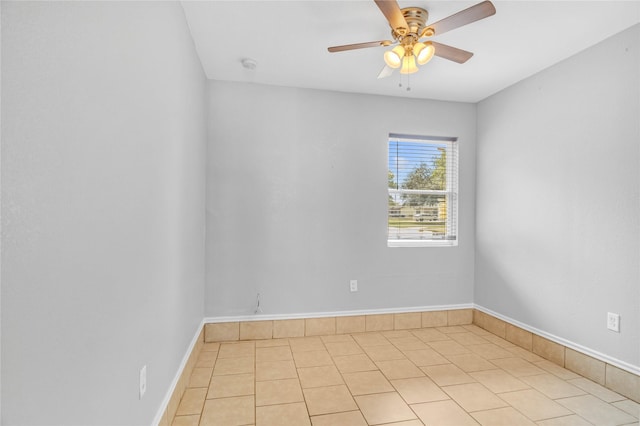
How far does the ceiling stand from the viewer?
2.02 meters

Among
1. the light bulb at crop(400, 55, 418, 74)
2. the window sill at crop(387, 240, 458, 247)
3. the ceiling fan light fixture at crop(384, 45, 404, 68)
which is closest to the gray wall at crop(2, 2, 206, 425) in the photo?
the ceiling fan light fixture at crop(384, 45, 404, 68)

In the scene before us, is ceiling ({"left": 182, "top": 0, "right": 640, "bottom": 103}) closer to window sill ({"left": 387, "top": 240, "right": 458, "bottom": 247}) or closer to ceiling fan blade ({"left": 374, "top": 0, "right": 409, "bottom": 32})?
ceiling fan blade ({"left": 374, "top": 0, "right": 409, "bottom": 32})

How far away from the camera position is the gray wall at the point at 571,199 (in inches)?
86.7

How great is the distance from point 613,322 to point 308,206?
100 inches

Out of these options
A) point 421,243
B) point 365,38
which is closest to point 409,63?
point 365,38

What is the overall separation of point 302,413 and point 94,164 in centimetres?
177

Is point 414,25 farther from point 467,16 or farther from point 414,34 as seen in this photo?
point 467,16

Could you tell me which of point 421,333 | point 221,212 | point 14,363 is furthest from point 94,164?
A: point 421,333

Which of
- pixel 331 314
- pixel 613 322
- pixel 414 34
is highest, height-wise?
pixel 414 34

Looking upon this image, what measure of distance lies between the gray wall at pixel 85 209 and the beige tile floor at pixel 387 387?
2.10 ft

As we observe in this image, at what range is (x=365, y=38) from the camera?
2375 millimetres

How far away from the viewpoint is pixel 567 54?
2.57 metres

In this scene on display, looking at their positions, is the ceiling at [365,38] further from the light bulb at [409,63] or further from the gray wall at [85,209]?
the gray wall at [85,209]

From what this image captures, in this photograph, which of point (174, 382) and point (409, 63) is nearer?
point (174, 382)
